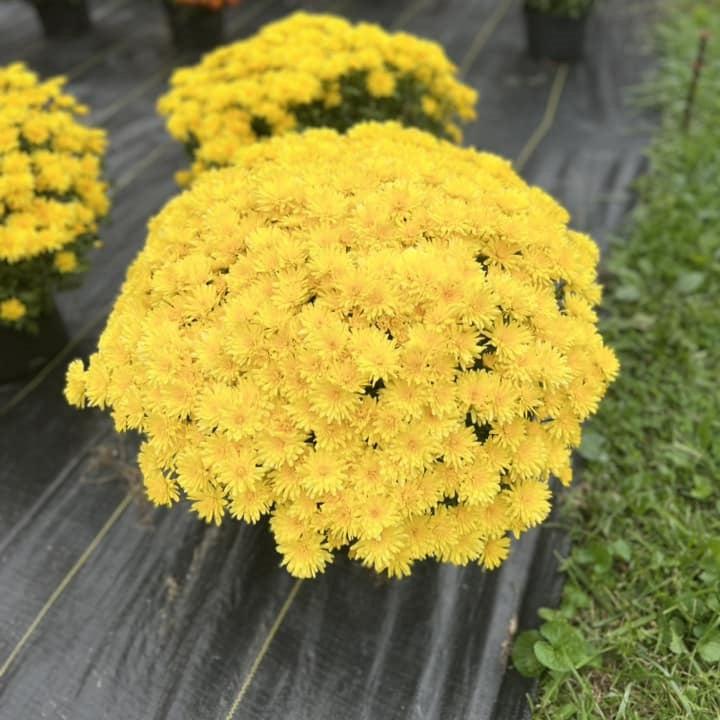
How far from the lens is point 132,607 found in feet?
6.73

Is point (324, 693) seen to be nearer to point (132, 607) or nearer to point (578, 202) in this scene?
point (132, 607)

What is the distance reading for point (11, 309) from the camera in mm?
2318

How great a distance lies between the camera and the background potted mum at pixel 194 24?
4.66 metres

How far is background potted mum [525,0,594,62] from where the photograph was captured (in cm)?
446

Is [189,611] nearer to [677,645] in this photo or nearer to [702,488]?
[677,645]

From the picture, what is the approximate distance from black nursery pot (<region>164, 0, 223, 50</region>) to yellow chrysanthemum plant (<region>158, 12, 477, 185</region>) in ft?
6.81

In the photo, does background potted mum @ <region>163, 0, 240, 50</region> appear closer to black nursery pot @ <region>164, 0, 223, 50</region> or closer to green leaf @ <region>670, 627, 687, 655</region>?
black nursery pot @ <region>164, 0, 223, 50</region>

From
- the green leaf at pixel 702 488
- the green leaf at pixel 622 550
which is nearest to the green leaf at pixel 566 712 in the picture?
the green leaf at pixel 622 550

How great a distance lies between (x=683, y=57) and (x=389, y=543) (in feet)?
14.2

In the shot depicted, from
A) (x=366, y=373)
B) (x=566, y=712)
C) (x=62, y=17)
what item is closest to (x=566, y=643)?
(x=566, y=712)

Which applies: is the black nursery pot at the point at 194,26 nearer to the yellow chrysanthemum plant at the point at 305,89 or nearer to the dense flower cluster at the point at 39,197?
the yellow chrysanthemum plant at the point at 305,89

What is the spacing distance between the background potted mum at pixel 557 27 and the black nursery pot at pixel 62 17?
2.91 metres

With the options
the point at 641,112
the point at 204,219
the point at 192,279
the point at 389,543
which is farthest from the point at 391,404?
the point at 641,112

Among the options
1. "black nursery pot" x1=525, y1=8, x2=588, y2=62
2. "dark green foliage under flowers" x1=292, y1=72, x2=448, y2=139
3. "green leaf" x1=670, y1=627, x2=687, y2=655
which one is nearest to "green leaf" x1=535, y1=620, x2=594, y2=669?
"green leaf" x1=670, y1=627, x2=687, y2=655
